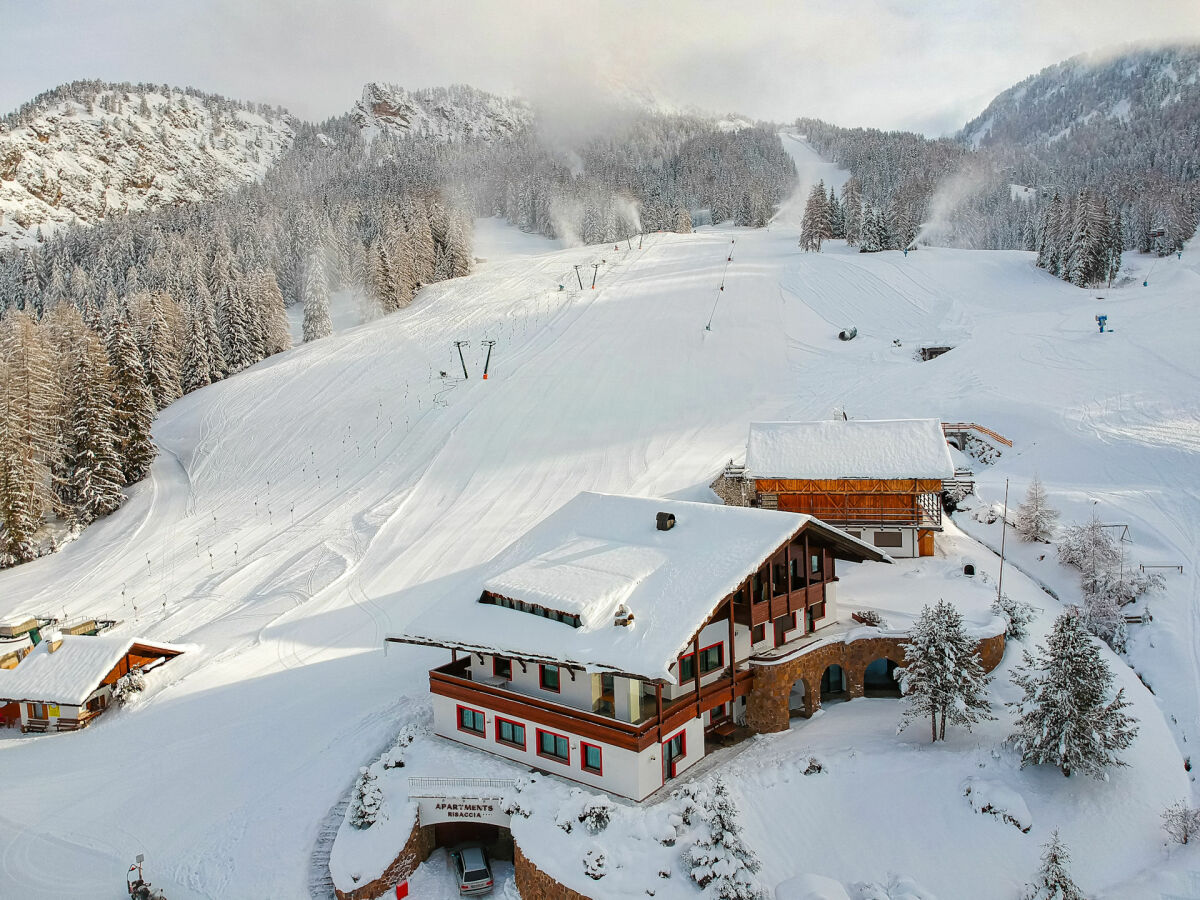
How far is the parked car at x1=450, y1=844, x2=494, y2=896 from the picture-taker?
18.6m

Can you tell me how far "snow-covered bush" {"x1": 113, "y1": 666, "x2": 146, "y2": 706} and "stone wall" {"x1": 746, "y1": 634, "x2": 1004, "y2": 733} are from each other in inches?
830

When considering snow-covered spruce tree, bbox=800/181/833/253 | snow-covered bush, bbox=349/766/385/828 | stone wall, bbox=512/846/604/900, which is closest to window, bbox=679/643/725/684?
stone wall, bbox=512/846/604/900

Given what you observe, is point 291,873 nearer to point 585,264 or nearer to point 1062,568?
point 1062,568

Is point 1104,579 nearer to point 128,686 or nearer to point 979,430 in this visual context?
point 979,430

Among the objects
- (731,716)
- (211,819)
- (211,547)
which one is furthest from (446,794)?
(211,547)

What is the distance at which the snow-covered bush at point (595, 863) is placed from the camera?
645 inches

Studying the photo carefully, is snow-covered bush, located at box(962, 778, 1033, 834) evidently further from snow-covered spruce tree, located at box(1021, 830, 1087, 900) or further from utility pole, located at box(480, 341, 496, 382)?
utility pole, located at box(480, 341, 496, 382)

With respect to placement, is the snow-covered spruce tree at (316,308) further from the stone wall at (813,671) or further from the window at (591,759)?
the window at (591,759)

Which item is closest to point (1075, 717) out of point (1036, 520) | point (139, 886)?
point (1036, 520)

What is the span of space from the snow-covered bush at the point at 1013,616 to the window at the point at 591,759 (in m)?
13.4

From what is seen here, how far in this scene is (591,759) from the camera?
19469mm

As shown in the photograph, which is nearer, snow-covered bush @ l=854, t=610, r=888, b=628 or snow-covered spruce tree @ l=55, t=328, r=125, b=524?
snow-covered bush @ l=854, t=610, r=888, b=628

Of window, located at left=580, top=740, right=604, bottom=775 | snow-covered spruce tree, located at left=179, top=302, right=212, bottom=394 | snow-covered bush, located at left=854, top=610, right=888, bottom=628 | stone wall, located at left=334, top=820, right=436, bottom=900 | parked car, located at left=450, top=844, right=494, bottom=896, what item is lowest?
parked car, located at left=450, top=844, right=494, bottom=896

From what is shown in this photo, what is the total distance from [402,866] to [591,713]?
18.4ft
